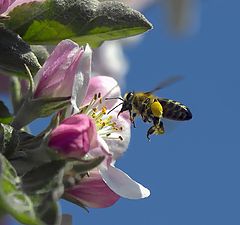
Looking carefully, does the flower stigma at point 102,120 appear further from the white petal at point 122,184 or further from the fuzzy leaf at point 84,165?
the fuzzy leaf at point 84,165

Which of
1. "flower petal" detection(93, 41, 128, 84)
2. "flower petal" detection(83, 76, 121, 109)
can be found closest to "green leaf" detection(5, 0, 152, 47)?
"flower petal" detection(83, 76, 121, 109)

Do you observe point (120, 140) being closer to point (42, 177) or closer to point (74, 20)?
point (74, 20)

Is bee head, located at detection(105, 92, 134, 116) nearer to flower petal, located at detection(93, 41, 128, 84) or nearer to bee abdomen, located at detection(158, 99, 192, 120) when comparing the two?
bee abdomen, located at detection(158, 99, 192, 120)

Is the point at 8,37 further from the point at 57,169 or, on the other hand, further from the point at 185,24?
the point at 185,24

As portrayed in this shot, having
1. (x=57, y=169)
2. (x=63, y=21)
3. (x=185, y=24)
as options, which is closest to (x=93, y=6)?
(x=63, y=21)

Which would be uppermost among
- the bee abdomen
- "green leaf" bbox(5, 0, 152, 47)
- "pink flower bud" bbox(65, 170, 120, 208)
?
"green leaf" bbox(5, 0, 152, 47)

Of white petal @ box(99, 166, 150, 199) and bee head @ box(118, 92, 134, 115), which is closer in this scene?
white petal @ box(99, 166, 150, 199)
